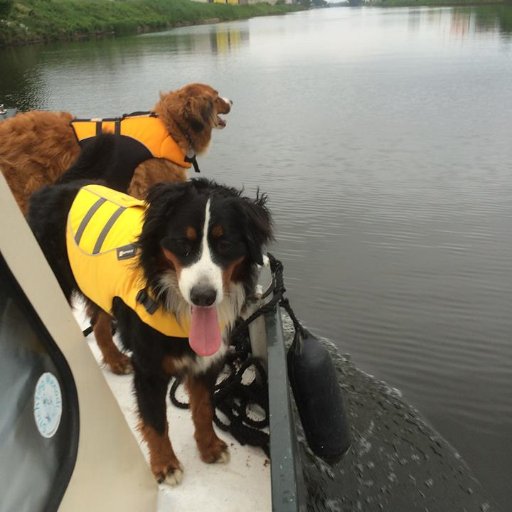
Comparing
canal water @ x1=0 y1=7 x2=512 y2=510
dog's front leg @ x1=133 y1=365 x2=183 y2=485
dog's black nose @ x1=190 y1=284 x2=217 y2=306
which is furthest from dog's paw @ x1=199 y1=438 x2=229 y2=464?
canal water @ x1=0 y1=7 x2=512 y2=510

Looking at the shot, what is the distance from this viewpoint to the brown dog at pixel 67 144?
16.6 feet

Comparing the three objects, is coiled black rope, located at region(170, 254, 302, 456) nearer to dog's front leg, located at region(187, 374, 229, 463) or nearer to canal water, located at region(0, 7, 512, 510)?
dog's front leg, located at region(187, 374, 229, 463)

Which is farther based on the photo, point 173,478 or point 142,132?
point 142,132

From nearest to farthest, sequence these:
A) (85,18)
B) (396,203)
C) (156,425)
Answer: (156,425), (396,203), (85,18)

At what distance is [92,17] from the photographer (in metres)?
51.5

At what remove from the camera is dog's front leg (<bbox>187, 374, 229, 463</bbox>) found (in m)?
2.93

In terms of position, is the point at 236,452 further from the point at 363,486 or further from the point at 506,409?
the point at 506,409

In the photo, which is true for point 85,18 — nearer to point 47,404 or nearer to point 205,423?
point 205,423

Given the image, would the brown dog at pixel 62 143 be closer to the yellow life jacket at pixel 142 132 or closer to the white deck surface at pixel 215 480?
the yellow life jacket at pixel 142 132

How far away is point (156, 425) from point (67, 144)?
3.41 metres

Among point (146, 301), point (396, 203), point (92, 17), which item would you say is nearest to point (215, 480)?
point (146, 301)

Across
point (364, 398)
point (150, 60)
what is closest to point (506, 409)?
point (364, 398)

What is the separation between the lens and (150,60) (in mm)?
28344

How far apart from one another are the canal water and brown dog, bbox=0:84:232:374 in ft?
7.62
